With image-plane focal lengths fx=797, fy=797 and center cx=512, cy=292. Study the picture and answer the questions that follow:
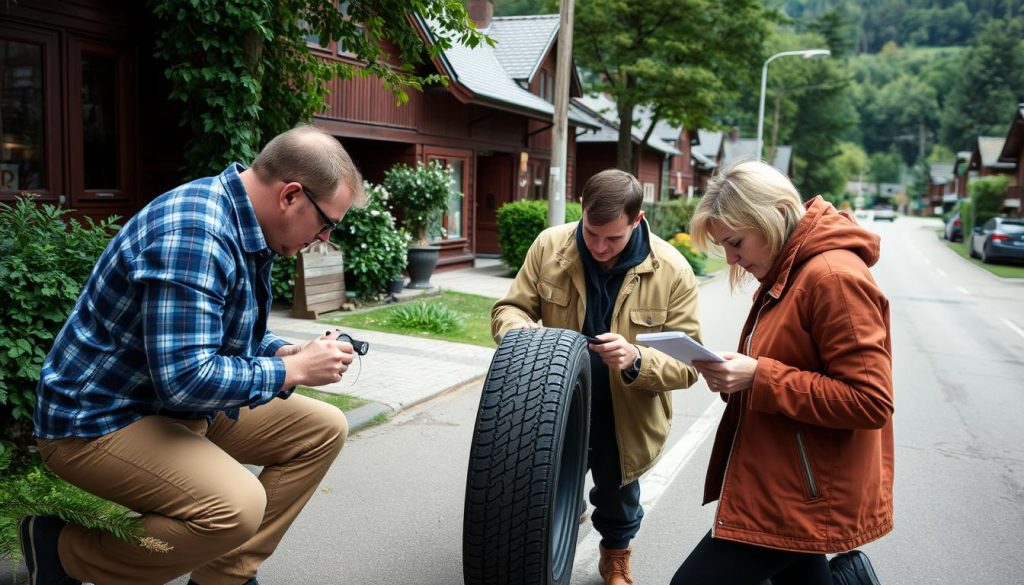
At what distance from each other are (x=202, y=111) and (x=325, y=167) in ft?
23.8

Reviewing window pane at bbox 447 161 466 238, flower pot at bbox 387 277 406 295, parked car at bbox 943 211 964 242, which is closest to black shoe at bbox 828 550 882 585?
flower pot at bbox 387 277 406 295

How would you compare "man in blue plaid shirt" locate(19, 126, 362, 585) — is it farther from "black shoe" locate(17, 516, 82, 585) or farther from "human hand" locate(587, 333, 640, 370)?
"human hand" locate(587, 333, 640, 370)

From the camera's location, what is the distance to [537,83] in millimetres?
25000

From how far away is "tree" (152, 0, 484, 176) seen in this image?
26.5 feet

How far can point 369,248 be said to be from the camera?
40.6ft

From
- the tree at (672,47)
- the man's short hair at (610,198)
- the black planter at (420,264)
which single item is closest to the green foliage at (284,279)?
the black planter at (420,264)

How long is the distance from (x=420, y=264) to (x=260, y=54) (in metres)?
6.32

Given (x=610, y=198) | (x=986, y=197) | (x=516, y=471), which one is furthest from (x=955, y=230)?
(x=516, y=471)

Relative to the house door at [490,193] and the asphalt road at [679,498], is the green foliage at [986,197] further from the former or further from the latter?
the asphalt road at [679,498]

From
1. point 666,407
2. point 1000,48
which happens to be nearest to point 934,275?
point 666,407

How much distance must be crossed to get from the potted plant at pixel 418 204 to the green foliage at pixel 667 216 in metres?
9.98

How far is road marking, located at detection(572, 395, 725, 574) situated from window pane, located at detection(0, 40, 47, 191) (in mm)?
8442

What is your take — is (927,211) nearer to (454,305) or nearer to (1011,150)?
(1011,150)

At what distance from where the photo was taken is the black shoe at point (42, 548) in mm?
2627
